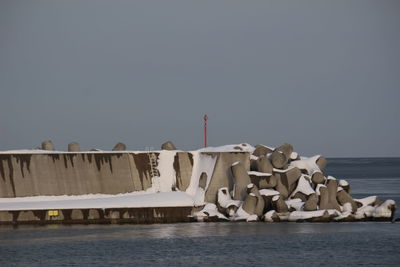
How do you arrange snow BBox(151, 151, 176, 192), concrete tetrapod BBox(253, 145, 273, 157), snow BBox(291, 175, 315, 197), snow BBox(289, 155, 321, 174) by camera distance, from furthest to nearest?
concrete tetrapod BBox(253, 145, 273, 157) → snow BBox(289, 155, 321, 174) → snow BBox(151, 151, 176, 192) → snow BBox(291, 175, 315, 197)

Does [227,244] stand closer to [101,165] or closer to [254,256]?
[254,256]

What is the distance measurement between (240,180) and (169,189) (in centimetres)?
478

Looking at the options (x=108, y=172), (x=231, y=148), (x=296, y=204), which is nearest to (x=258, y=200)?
A: (x=296, y=204)

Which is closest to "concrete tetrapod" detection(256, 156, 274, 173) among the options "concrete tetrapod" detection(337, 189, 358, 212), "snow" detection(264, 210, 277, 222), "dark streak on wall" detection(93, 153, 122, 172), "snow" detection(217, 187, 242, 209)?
"snow" detection(217, 187, 242, 209)

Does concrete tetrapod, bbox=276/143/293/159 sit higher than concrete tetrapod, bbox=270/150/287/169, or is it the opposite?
concrete tetrapod, bbox=276/143/293/159

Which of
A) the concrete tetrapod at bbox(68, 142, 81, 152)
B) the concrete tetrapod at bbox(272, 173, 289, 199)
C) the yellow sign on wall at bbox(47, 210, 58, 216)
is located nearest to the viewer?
the yellow sign on wall at bbox(47, 210, 58, 216)

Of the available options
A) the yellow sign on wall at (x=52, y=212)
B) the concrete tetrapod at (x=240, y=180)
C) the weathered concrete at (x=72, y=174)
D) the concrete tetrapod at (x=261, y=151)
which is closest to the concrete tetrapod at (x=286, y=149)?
the concrete tetrapod at (x=261, y=151)

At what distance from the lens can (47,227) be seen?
61.8 meters

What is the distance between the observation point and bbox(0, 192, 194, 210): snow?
63344 millimetres

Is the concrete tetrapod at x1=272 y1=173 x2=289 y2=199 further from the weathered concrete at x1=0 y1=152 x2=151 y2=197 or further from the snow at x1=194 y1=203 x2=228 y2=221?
the weathered concrete at x1=0 y1=152 x2=151 y2=197

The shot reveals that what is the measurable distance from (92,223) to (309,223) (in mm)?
12759

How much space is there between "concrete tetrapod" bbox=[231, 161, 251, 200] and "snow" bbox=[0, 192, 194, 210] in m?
2.79

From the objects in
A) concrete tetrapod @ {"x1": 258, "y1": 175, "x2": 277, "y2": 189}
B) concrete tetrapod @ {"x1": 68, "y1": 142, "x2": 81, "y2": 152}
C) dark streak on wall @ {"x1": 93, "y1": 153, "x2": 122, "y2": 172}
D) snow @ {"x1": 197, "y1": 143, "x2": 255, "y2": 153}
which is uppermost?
concrete tetrapod @ {"x1": 68, "y1": 142, "x2": 81, "y2": 152}

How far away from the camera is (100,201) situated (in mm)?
64188
